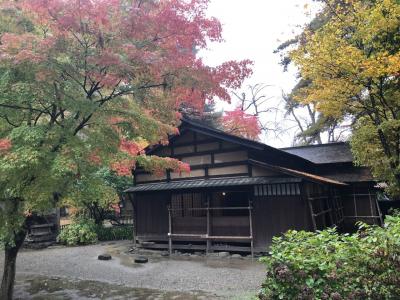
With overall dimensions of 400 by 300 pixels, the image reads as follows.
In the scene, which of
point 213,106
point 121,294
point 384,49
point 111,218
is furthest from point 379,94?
point 213,106

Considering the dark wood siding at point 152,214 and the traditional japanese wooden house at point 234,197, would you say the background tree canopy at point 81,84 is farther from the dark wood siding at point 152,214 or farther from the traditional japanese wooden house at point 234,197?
the dark wood siding at point 152,214

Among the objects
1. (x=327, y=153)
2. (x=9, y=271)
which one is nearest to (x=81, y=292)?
(x=9, y=271)

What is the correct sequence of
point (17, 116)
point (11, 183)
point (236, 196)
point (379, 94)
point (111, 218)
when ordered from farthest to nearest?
point (111, 218), point (236, 196), point (379, 94), point (17, 116), point (11, 183)

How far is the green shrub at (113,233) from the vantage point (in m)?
19.1

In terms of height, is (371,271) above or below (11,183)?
below

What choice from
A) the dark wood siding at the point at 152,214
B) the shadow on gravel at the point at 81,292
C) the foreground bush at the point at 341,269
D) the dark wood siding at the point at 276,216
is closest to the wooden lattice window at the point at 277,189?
the dark wood siding at the point at 276,216

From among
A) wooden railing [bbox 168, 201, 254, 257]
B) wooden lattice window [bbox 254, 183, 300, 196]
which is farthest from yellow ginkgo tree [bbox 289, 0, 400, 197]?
wooden railing [bbox 168, 201, 254, 257]

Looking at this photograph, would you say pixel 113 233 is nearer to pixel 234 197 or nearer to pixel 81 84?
pixel 234 197

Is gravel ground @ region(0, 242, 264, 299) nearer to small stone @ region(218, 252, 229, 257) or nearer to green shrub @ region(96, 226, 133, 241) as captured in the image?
small stone @ region(218, 252, 229, 257)

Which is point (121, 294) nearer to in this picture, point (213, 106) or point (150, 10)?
point (150, 10)

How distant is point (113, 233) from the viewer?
19.3 meters

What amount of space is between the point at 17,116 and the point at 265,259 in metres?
6.37

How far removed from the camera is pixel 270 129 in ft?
121

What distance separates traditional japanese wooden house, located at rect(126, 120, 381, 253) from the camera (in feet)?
41.9
